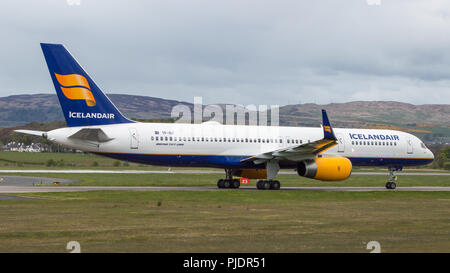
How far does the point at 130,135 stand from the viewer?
1284 inches

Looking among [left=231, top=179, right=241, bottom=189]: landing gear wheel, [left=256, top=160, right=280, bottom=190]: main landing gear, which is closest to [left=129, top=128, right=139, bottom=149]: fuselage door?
[left=231, top=179, right=241, bottom=189]: landing gear wheel

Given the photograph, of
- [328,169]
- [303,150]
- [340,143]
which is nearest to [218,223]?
[303,150]

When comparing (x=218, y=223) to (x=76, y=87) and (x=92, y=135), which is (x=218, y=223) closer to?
(x=92, y=135)

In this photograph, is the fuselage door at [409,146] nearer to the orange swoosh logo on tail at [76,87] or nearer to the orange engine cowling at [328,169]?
the orange engine cowling at [328,169]

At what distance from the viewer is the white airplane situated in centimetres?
3164

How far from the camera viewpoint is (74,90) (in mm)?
31609

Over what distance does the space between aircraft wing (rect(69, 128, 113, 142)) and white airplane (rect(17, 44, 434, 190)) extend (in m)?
0.05

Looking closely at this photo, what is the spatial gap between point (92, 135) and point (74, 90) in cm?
248

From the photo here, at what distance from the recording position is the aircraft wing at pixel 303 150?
3247cm

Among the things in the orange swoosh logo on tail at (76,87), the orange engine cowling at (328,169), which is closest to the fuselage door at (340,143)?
the orange engine cowling at (328,169)
